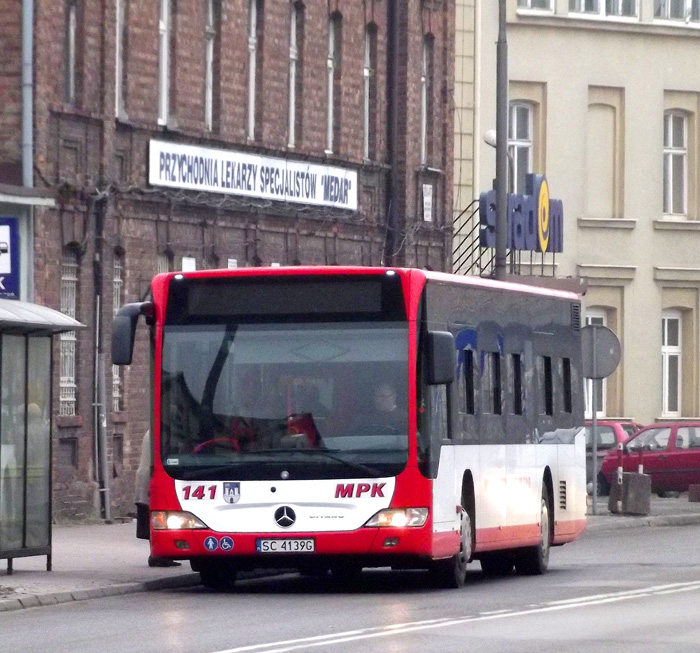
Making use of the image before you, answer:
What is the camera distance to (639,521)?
104 ft

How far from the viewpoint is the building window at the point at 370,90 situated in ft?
120

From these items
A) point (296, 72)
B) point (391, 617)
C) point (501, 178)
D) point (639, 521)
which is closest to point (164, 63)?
point (296, 72)

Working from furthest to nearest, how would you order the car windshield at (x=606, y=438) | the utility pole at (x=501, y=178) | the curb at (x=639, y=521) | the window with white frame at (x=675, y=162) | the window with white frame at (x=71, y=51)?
the window with white frame at (x=675, y=162)
the car windshield at (x=606, y=438)
the curb at (x=639, y=521)
the utility pole at (x=501, y=178)
the window with white frame at (x=71, y=51)

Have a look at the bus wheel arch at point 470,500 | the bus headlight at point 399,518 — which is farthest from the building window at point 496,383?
the bus headlight at point 399,518

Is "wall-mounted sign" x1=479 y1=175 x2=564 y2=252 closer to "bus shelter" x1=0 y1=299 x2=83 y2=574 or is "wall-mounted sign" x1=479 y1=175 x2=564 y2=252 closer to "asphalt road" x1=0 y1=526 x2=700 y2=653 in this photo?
"asphalt road" x1=0 y1=526 x2=700 y2=653

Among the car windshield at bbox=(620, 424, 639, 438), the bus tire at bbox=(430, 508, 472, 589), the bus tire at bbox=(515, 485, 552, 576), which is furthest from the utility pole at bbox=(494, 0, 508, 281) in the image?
the car windshield at bbox=(620, 424, 639, 438)

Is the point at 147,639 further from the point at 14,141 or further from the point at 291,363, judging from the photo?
the point at 14,141

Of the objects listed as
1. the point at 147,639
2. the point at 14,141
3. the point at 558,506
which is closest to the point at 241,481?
the point at 147,639

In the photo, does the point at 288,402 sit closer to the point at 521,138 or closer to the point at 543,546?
the point at 543,546

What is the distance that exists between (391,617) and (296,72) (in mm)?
19772

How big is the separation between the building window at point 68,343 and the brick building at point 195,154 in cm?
3

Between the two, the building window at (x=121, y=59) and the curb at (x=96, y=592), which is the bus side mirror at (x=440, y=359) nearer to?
the curb at (x=96, y=592)

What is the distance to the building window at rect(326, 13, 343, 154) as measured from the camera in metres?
35.4

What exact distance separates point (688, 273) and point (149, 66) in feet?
66.5
